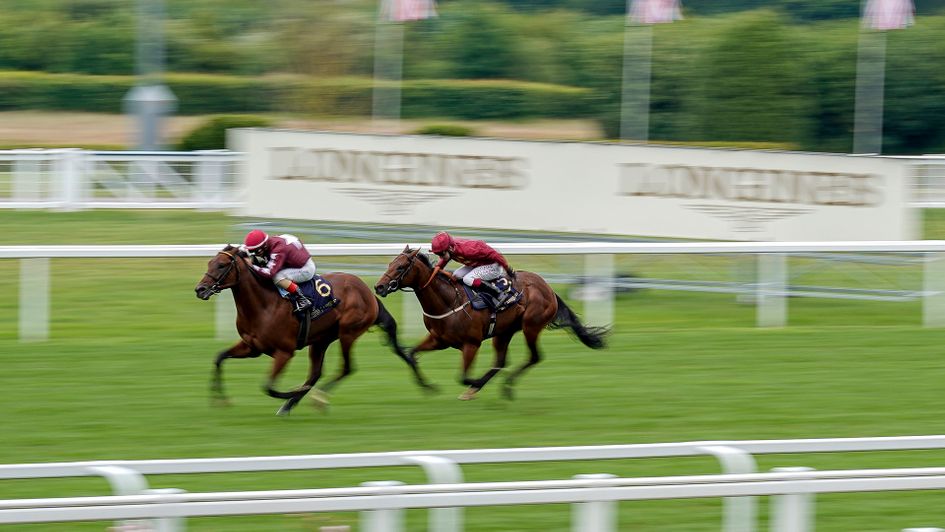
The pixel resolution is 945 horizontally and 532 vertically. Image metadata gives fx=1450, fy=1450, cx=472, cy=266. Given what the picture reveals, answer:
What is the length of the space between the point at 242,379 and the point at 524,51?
21753 millimetres

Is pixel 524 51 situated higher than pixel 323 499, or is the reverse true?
pixel 524 51

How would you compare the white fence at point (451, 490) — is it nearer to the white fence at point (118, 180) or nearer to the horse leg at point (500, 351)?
the horse leg at point (500, 351)

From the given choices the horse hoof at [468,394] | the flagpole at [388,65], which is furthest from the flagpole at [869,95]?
the horse hoof at [468,394]

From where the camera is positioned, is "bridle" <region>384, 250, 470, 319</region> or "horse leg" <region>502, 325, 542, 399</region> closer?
"bridle" <region>384, 250, 470, 319</region>

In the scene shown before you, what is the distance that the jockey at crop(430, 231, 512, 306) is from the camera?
7656mm

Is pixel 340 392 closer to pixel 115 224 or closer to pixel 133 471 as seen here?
pixel 133 471

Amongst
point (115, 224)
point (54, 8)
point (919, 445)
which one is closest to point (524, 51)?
point (54, 8)

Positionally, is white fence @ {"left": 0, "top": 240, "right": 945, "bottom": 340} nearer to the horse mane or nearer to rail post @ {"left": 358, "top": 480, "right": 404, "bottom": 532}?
the horse mane

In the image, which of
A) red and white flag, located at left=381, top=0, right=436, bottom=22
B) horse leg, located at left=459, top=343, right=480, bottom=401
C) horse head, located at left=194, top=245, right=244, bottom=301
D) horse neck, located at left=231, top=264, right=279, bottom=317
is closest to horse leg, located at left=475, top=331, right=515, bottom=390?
horse leg, located at left=459, top=343, right=480, bottom=401

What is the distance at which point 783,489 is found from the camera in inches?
165

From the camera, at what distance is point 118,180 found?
52.5ft

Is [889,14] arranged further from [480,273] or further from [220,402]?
[220,402]

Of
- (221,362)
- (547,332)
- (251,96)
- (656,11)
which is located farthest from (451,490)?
(251,96)

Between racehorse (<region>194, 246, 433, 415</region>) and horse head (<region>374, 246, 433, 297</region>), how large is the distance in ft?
0.83
